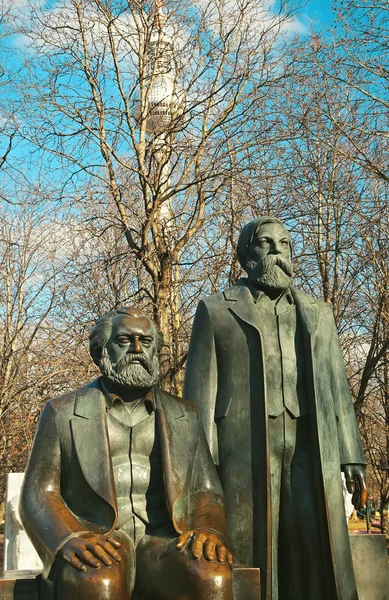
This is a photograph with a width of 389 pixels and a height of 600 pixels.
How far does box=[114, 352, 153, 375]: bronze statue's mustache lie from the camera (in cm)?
395

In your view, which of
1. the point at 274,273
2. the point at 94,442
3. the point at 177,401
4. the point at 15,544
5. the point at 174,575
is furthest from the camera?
the point at 15,544

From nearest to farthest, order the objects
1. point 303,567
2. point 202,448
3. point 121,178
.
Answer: point 202,448, point 303,567, point 121,178

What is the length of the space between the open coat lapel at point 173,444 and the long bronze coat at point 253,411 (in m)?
0.84

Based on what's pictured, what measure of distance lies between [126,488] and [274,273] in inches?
69.1

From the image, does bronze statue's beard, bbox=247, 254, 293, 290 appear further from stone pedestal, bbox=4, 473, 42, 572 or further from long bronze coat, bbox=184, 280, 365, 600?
stone pedestal, bbox=4, 473, 42, 572

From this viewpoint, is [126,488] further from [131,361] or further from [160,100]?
[160,100]

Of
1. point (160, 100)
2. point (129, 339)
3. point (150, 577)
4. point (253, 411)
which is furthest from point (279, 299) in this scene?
point (160, 100)

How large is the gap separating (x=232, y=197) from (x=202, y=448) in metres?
11.5

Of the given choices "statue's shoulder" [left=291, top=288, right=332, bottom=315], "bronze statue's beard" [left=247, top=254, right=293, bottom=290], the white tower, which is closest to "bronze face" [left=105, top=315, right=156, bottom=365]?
"bronze statue's beard" [left=247, top=254, right=293, bottom=290]

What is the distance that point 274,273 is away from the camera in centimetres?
511

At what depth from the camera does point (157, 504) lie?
12.7 ft

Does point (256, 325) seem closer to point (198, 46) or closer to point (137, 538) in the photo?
point (137, 538)

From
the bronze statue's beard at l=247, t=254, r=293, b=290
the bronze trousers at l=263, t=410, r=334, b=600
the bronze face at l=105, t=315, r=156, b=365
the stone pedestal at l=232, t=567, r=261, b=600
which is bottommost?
the stone pedestal at l=232, t=567, r=261, b=600

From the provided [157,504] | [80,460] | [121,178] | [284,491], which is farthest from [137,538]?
[121,178]
